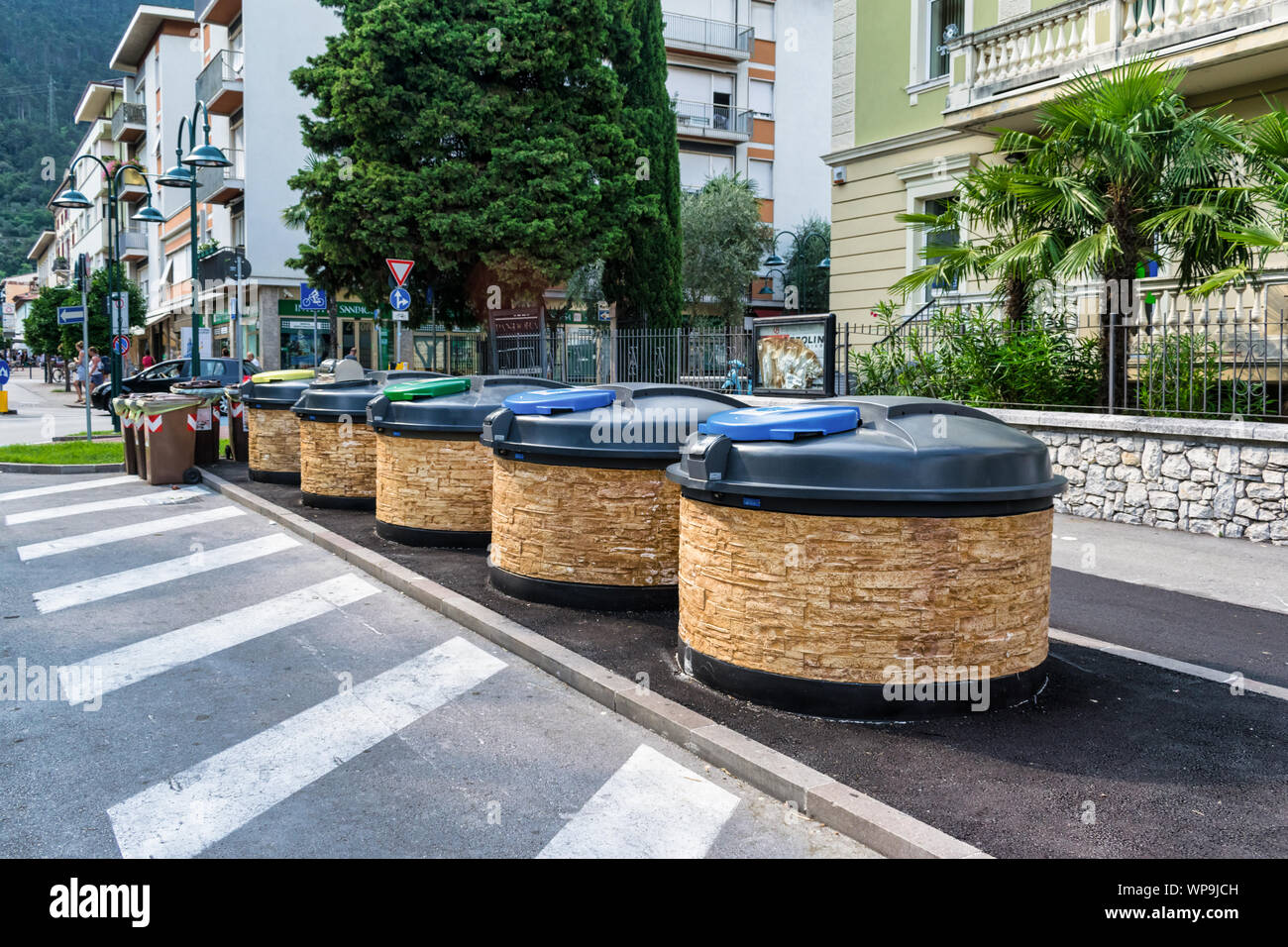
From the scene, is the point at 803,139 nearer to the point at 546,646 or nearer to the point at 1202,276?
the point at 1202,276

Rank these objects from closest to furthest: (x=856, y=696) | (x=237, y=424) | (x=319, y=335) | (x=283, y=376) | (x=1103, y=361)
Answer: (x=856, y=696)
(x=1103, y=361)
(x=283, y=376)
(x=237, y=424)
(x=319, y=335)

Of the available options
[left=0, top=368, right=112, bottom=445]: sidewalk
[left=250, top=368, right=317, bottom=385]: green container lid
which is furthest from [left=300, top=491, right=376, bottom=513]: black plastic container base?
[left=0, top=368, right=112, bottom=445]: sidewalk

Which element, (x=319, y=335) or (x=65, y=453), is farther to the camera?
(x=319, y=335)

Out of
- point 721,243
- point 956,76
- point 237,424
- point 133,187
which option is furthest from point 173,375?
point 133,187

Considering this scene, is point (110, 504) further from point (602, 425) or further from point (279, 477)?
point (602, 425)

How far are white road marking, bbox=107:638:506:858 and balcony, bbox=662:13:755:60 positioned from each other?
1568 inches

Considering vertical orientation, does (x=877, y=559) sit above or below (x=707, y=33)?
below

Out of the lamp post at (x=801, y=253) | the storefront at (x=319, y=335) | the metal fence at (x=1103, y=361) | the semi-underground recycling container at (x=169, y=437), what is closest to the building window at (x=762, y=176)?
the lamp post at (x=801, y=253)

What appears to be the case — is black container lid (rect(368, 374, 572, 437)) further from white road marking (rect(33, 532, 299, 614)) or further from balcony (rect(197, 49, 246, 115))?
balcony (rect(197, 49, 246, 115))

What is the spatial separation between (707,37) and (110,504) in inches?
1424

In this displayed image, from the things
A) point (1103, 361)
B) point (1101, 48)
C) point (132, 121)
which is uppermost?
point (132, 121)

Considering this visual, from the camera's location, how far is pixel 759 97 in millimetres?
44688
